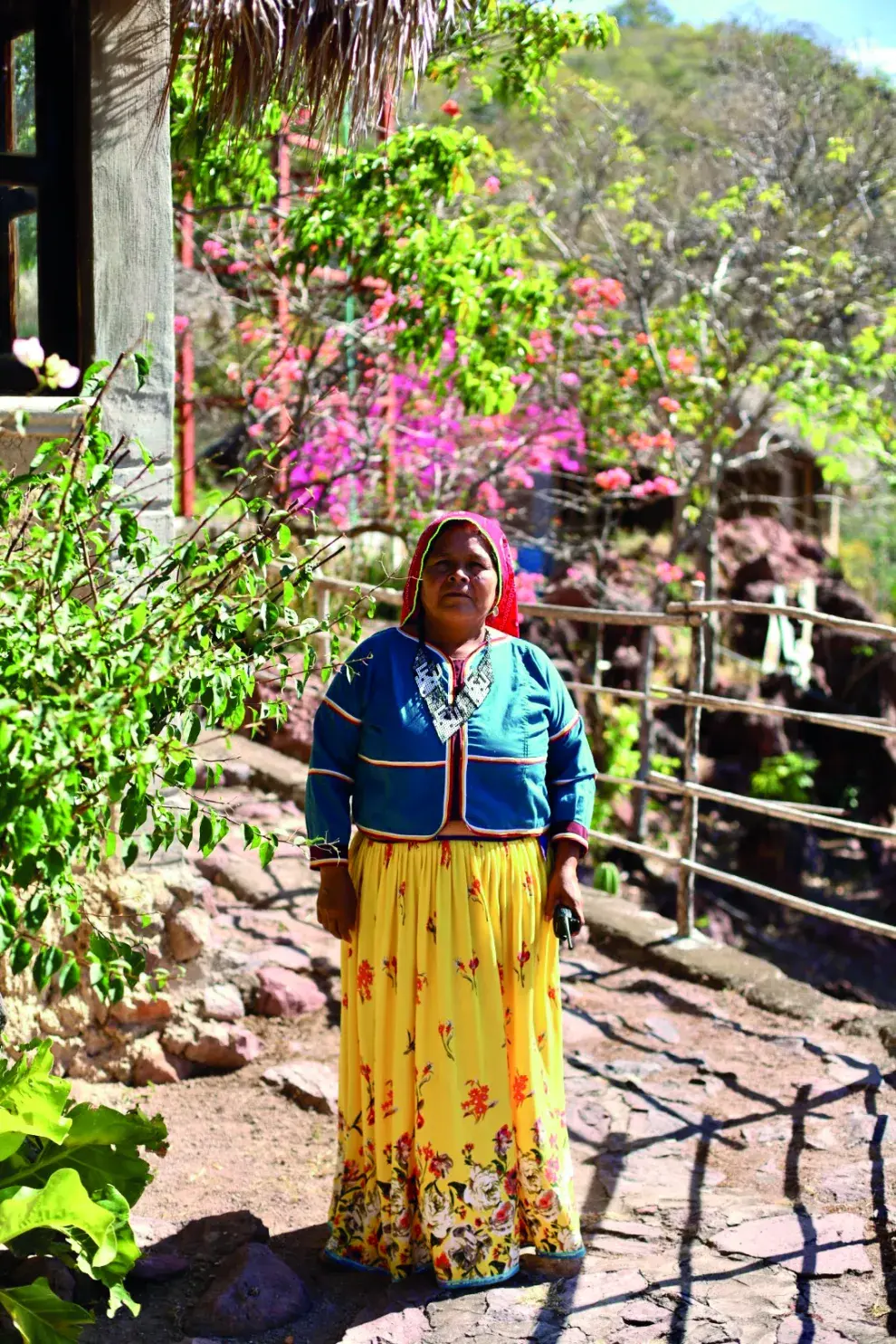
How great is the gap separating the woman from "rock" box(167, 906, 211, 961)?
3.70 ft

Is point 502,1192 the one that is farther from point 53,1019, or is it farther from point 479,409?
point 479,409

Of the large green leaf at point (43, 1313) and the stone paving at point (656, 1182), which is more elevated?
the large green leaf at point (43, 1313)

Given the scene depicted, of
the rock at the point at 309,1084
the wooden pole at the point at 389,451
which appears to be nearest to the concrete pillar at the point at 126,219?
the rock at the point at 309,1084

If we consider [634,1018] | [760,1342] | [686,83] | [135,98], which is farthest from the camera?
[686,83]

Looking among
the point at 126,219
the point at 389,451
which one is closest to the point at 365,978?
the point at 126,219

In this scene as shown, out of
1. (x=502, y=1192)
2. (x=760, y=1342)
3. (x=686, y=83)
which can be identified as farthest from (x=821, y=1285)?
(x=686, y=83)

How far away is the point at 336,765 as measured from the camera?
3199 millimetres

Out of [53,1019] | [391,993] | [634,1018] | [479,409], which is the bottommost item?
[634,1018]

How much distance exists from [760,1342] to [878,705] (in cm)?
1089

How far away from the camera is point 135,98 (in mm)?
3875

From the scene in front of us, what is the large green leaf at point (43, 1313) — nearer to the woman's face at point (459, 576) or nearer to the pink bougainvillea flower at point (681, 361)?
the woman's face at point (459, 576)

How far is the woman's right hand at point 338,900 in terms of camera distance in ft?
10.5

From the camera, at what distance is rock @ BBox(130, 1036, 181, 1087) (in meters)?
4.21

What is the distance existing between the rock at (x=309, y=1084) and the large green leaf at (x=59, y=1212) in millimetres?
1569
